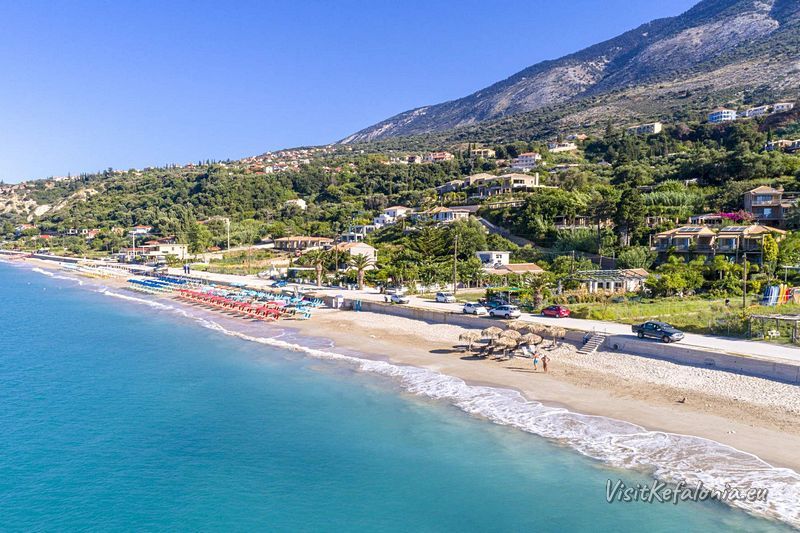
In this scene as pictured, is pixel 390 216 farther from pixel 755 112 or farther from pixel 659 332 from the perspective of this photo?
pixel 755 112

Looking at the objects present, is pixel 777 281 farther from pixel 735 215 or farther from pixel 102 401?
pixel 102 401

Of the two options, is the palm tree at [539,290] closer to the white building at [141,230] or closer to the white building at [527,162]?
the white building at [527,162]

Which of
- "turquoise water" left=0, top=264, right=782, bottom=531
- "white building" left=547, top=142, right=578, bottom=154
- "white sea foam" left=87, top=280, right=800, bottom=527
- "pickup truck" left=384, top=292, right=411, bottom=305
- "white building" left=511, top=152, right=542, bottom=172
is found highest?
"white building" left=547, top=142, right=578, bottom=154

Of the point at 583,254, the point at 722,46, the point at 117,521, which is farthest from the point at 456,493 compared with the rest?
the point at 722,46

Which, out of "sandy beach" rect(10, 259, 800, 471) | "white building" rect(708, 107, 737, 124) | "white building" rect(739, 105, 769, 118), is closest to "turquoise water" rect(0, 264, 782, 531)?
"sandy beach" rect(10, 259, 800, 471)

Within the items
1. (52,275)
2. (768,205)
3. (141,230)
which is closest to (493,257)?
(768,205)

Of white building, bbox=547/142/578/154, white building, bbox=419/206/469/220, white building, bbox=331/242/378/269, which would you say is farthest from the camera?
white building, bbox=547/142/578/154

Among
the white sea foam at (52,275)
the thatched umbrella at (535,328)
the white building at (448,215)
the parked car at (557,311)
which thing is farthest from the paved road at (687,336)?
the white sea foam at (52,275)

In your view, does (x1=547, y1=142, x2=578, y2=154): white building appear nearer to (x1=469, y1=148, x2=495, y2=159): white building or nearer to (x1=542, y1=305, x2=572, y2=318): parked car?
(x1=469, y1=148, x2=495, y2=159): white building
